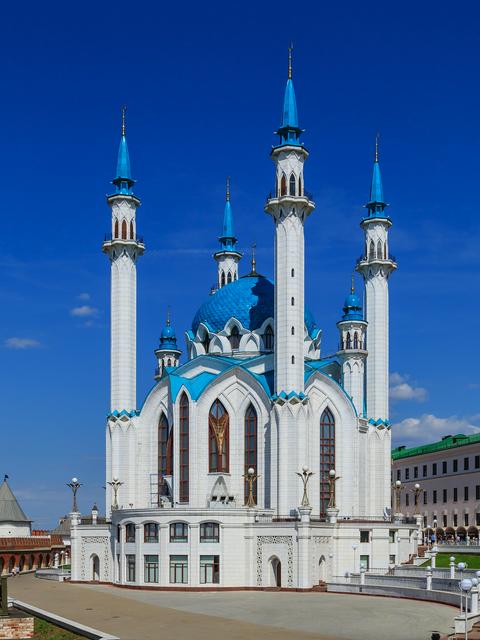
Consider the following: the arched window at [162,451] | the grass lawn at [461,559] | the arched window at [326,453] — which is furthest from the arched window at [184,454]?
the grass lawn at [461,559]

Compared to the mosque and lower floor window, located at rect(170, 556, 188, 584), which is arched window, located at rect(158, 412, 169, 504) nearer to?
the mosque

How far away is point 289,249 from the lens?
223ft

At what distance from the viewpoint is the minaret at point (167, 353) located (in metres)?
88.6

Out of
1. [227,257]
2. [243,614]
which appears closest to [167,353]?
[227,257]

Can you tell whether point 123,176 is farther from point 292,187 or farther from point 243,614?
point 243,614

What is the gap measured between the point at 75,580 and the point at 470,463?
142ft

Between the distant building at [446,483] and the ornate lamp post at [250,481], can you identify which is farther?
the distant building at [446,483]

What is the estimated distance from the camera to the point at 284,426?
65.4 metres

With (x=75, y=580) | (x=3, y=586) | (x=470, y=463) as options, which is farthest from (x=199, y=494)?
(x=470, y=463)

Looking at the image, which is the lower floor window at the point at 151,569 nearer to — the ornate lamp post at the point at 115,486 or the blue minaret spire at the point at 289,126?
the ornate lamp post at the point at 115,486

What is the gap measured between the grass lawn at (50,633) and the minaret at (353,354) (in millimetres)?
39759

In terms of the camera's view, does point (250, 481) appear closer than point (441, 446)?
Yes

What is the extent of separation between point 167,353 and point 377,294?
21548 millimetres

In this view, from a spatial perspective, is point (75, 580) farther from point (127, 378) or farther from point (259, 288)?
point (259, 288)
